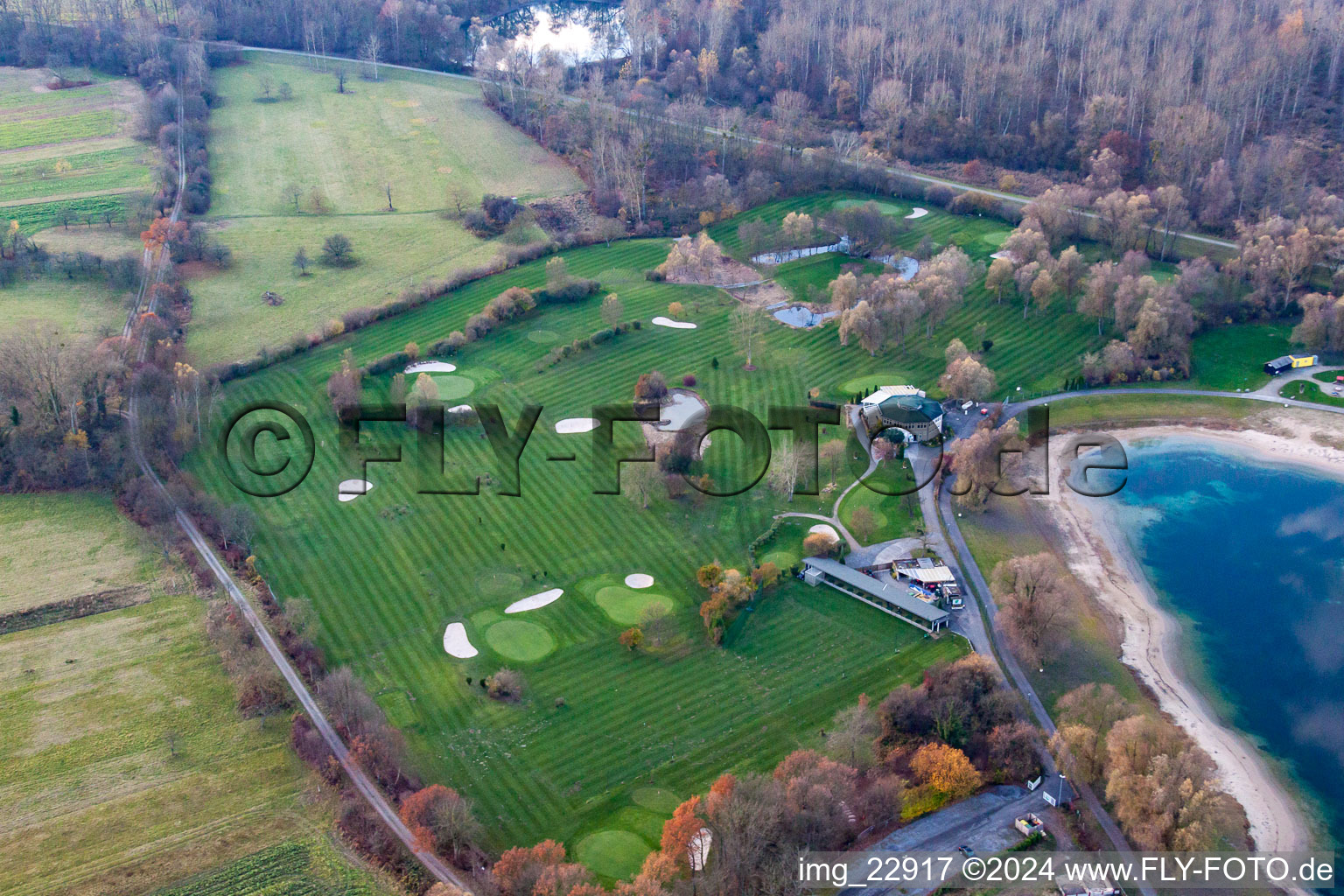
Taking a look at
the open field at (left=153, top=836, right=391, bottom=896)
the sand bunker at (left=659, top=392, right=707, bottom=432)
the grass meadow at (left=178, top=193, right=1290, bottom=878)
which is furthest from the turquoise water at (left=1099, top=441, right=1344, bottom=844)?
the open field at (left=153, top=836, right=391, bottom=896)

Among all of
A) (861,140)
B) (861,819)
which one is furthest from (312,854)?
(861,140)

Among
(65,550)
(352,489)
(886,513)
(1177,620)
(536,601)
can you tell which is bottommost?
(1177,620)

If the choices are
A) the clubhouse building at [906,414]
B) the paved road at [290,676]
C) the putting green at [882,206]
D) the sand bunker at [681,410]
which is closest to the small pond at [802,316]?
the clubhouse building at [906,414]

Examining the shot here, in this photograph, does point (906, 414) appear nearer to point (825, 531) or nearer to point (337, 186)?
point (825, 531)

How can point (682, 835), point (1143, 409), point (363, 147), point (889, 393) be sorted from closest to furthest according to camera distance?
point (682, 835), point (889, 393), point (1143, 409), point (363, 147)

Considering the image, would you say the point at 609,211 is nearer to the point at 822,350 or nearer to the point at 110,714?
the point at 822,350

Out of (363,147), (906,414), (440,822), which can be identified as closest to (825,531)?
(906,414)
